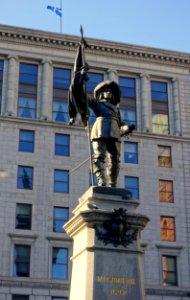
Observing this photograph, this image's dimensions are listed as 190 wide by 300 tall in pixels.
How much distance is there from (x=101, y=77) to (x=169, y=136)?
831cm

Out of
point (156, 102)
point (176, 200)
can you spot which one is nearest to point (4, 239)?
point (176, 200)

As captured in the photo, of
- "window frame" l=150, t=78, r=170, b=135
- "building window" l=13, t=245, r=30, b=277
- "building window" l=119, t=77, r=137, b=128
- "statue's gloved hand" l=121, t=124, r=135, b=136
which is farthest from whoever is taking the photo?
"window frame" l=150, t=78, r=170, b=135

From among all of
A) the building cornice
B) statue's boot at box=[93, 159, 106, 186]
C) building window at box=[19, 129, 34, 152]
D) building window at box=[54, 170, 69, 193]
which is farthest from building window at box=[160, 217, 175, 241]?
statue's boot at box=[93, 159, 106, 186]

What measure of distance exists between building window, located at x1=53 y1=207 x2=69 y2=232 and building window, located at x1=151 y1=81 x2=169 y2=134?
458 inches

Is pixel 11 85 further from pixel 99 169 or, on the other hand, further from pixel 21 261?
pixel 99 169

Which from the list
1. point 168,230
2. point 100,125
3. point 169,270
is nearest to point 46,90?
point 168,230

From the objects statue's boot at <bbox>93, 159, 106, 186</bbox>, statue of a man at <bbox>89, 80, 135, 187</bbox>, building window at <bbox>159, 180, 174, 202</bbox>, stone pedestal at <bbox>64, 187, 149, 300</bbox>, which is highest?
building window at <bbox>159, 180, 174, 202</bbox>

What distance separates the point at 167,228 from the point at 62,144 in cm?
1167

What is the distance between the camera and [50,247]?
154ft

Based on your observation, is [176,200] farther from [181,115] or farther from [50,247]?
[50,247]

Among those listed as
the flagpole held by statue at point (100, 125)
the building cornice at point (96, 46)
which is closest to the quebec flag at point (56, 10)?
the building cornice at point (96, 46)

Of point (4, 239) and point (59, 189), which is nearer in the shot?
point (4, 239)

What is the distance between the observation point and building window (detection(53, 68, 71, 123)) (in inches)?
2010

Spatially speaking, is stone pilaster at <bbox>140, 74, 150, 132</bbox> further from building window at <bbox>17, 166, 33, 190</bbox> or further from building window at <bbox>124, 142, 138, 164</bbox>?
building window at <bbox>17, 166, 33, 190</bbox>
